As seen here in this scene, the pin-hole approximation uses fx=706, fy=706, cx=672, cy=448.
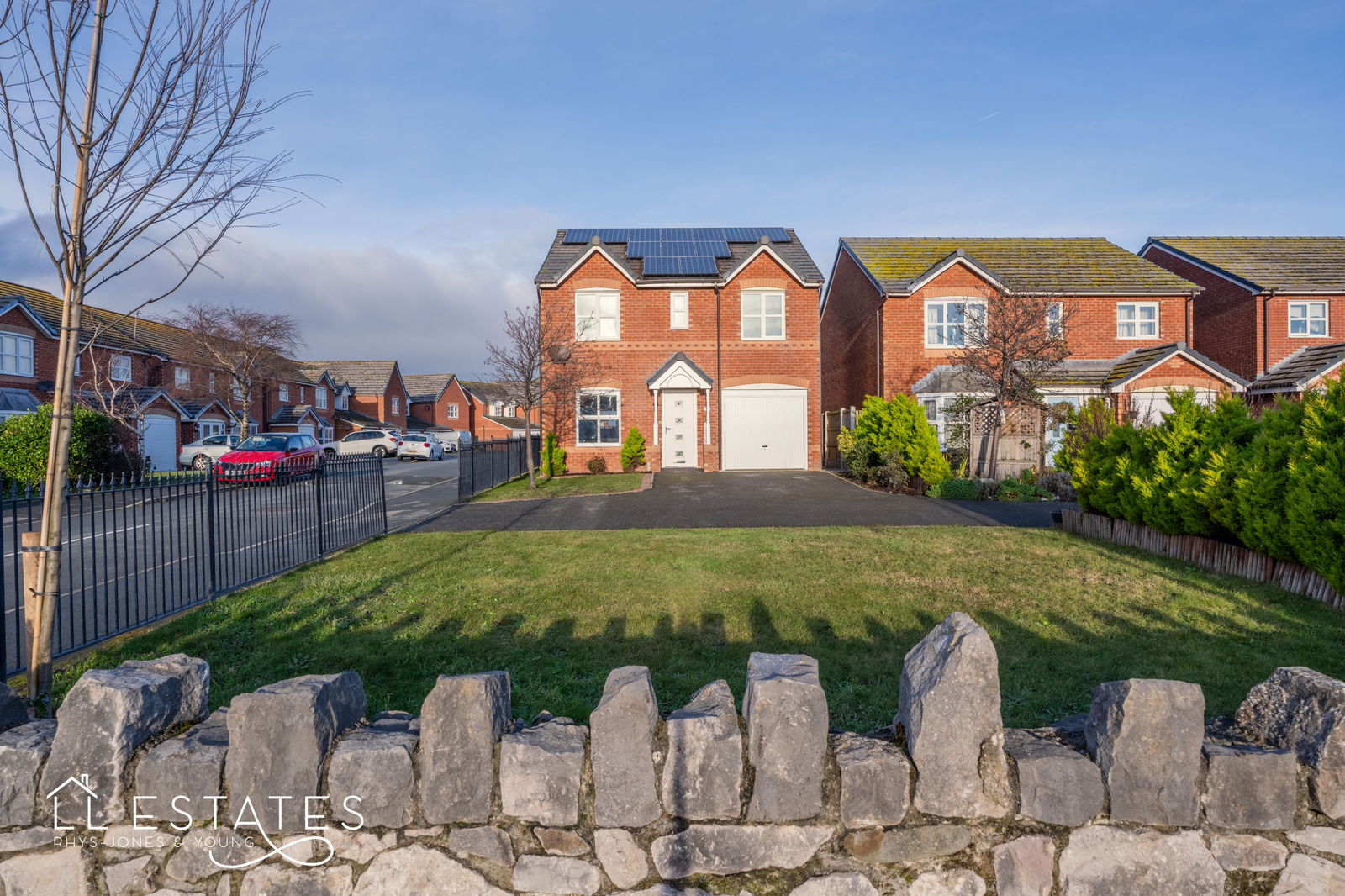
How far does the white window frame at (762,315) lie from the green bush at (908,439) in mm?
6987

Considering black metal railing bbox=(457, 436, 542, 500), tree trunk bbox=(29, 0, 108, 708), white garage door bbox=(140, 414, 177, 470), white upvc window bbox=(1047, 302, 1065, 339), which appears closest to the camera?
tree trunk bbox=(29, 0, 108, 708)

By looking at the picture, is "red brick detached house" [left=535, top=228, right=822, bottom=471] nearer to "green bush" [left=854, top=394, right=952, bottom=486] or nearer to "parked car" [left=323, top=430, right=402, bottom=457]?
"green bush" [left=854, top=394, right=952, bottom=486]

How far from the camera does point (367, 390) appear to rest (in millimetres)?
62375

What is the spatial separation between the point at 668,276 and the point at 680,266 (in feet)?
2.81

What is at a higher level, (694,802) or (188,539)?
(188,539)

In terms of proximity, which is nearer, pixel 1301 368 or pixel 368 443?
pixel 1301 368

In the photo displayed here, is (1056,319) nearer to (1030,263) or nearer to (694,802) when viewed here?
(1030,263)

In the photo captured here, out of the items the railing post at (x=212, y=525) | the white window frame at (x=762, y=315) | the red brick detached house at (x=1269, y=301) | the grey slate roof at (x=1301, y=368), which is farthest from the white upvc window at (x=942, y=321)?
the railing post at (x=212, y=525)

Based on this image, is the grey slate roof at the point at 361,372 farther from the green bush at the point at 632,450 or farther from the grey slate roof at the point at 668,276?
the green bush at the point at 632,450

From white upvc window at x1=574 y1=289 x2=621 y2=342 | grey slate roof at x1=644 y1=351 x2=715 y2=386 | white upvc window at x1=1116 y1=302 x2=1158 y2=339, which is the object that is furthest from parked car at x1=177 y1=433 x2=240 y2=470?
white upvc window at x1=1116 y1=302 x2=1158 y2=339

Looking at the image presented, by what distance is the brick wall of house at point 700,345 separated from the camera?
24.6 m

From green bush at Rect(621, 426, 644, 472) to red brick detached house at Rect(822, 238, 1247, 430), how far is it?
838 centimetres

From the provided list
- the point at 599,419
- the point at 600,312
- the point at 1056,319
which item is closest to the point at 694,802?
the point at 599,419

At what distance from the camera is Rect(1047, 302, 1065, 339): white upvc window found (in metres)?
20.2
